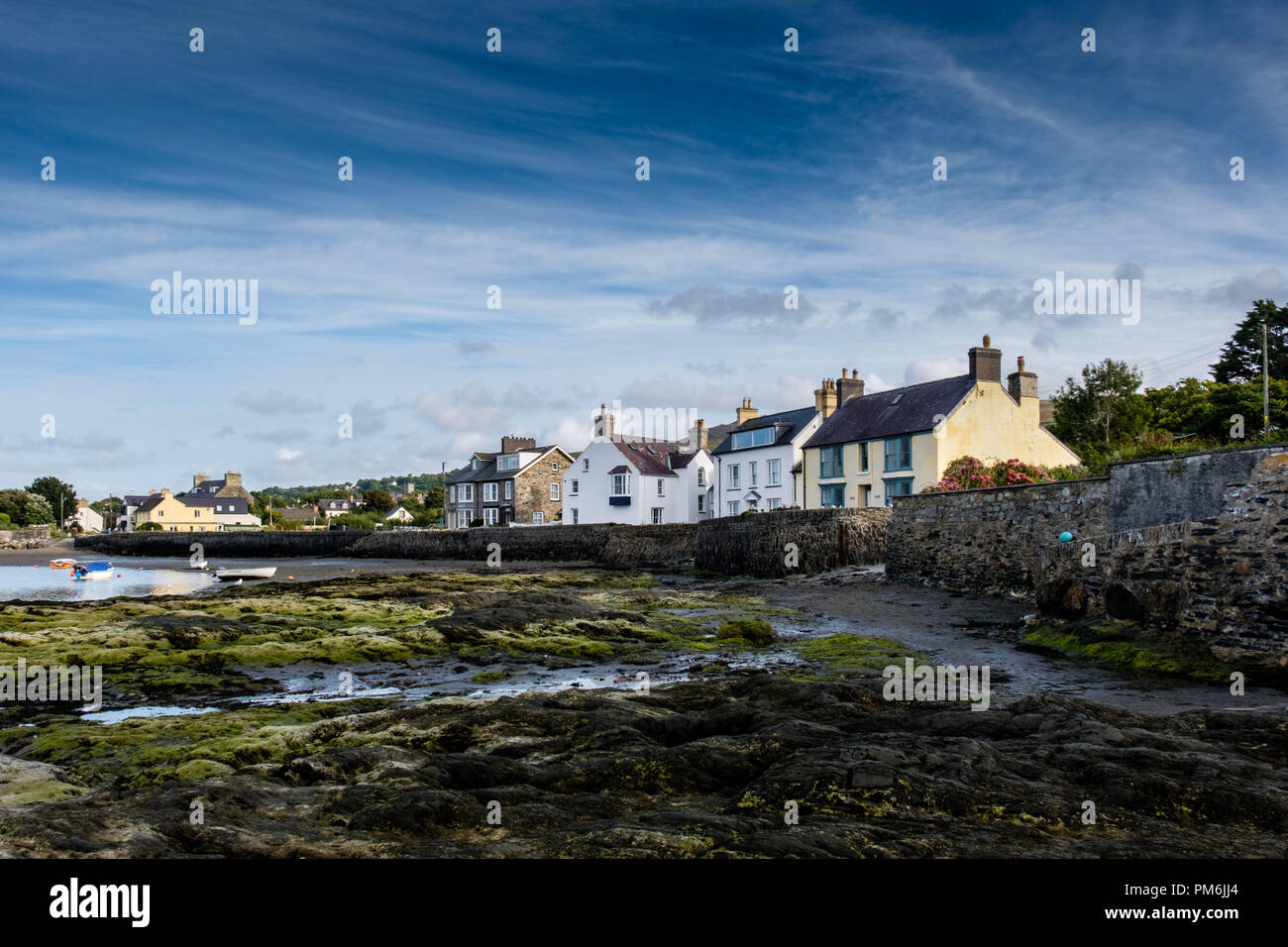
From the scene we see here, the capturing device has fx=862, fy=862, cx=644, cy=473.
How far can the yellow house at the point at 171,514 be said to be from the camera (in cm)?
10875

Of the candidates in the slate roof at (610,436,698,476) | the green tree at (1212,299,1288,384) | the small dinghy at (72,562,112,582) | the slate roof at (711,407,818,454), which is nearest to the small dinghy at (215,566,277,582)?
the small dinghy at (72,562,112,582)

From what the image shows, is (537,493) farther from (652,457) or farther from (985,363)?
(985,363)

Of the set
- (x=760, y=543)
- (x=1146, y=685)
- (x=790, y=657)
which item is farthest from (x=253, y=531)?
(x=1146, y=685)

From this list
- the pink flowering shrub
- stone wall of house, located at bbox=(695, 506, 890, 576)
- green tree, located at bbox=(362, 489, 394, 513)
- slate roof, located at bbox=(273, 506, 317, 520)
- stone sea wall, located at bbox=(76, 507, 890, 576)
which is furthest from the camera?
slate roof, located at bbox=(273, 506, 317, 520)

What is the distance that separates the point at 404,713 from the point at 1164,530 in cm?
1215

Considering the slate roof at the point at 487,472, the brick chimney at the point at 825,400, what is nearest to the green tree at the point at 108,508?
the slate roof at the point at 487,472

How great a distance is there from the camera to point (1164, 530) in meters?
14.1

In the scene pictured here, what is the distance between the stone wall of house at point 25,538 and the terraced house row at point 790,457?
44.5 m

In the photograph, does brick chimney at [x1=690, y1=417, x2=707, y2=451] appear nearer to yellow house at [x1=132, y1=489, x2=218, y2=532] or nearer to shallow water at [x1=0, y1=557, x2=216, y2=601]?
shallow water at [x1=0, y1=557, x2=216, y2=601]

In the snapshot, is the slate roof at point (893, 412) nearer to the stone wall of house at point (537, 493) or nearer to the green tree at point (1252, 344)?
the green tree at point (1252, 344)

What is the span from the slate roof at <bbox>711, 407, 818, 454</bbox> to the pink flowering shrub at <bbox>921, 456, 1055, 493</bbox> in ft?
53.9

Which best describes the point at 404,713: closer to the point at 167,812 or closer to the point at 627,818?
the point at 167,812

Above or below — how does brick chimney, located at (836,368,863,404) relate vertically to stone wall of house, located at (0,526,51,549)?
above

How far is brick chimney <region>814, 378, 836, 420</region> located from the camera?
163ft
